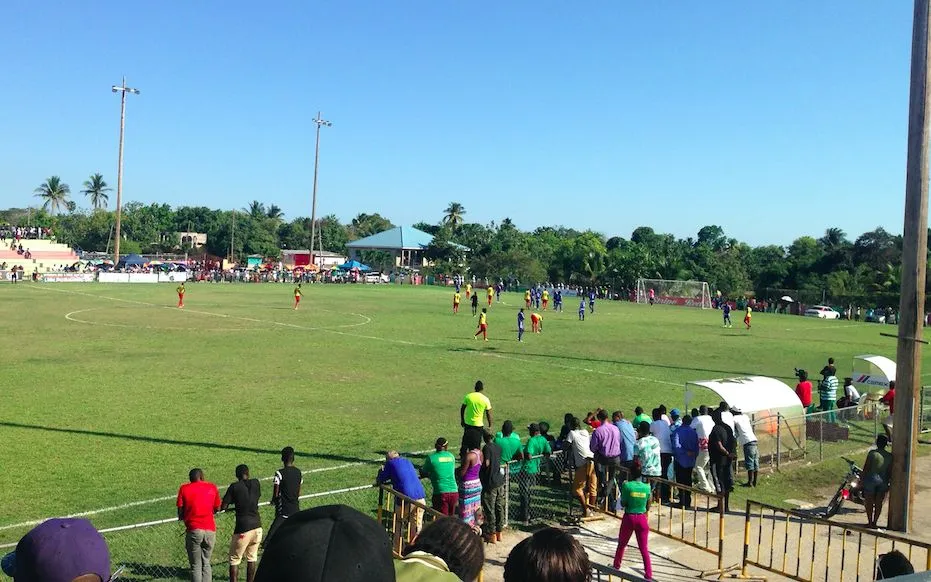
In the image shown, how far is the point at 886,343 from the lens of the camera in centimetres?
4556

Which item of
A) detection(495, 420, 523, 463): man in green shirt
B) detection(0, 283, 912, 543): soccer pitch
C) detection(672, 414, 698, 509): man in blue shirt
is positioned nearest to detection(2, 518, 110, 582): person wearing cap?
detection(0, 283, 912, 543): soccer pitch

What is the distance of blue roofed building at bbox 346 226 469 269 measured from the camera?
11494 cm

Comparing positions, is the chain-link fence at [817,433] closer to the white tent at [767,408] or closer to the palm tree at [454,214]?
the white tent at [767,408]

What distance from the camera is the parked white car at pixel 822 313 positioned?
222 feet

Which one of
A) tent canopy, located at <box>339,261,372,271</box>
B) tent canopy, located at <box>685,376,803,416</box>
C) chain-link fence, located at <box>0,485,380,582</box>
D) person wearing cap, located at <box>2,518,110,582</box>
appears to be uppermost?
tent canopy, located at <box>339,261,372,271</box>

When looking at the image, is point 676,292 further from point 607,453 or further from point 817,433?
point 607,453

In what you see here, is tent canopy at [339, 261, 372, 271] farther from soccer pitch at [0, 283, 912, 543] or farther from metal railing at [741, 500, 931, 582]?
metal railing at [741, 500, 931, 582]

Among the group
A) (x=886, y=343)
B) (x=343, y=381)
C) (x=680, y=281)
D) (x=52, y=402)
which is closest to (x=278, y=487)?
(x=52, y=402)

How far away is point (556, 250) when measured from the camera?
109375mm

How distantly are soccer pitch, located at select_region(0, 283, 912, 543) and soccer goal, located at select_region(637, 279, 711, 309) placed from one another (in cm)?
2669

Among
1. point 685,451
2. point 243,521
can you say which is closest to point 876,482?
point 685,451

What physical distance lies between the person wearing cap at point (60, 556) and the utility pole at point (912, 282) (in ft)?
Answer: 38.5

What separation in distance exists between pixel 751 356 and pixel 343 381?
19.2 meters

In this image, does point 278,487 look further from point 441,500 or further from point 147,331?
point 147,331
